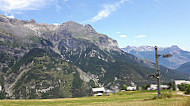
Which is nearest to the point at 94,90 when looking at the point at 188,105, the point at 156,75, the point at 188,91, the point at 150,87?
the point at 150,87

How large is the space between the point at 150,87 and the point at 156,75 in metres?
156

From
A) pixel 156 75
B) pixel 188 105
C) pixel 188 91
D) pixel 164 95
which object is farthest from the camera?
pixel 188 91

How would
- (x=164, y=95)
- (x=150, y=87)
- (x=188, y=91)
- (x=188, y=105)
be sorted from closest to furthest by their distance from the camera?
(x=188, y=105), (x=164, y=95), (x=188, y=91), (x=150, y=87)

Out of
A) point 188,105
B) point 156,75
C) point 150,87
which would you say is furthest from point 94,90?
point 188,105

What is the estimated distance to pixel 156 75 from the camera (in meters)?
50.6

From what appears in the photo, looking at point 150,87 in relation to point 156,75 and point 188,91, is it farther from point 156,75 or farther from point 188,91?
point 156,75

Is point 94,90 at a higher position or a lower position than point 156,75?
lower

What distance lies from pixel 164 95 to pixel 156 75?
18.4 feet

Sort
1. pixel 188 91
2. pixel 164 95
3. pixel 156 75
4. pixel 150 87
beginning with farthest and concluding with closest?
1. pixel 150 87
2. pixel 188 91
3. pixel 156 75
4. pixel 164 95

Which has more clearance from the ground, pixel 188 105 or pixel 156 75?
pixel 156 75

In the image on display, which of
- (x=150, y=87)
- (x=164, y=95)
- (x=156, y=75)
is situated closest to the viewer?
(x=164, y=95)

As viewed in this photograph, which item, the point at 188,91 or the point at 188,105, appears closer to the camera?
the point at 188,105

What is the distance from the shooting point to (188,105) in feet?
69.5

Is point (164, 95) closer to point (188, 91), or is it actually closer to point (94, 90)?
point (188, 91)
